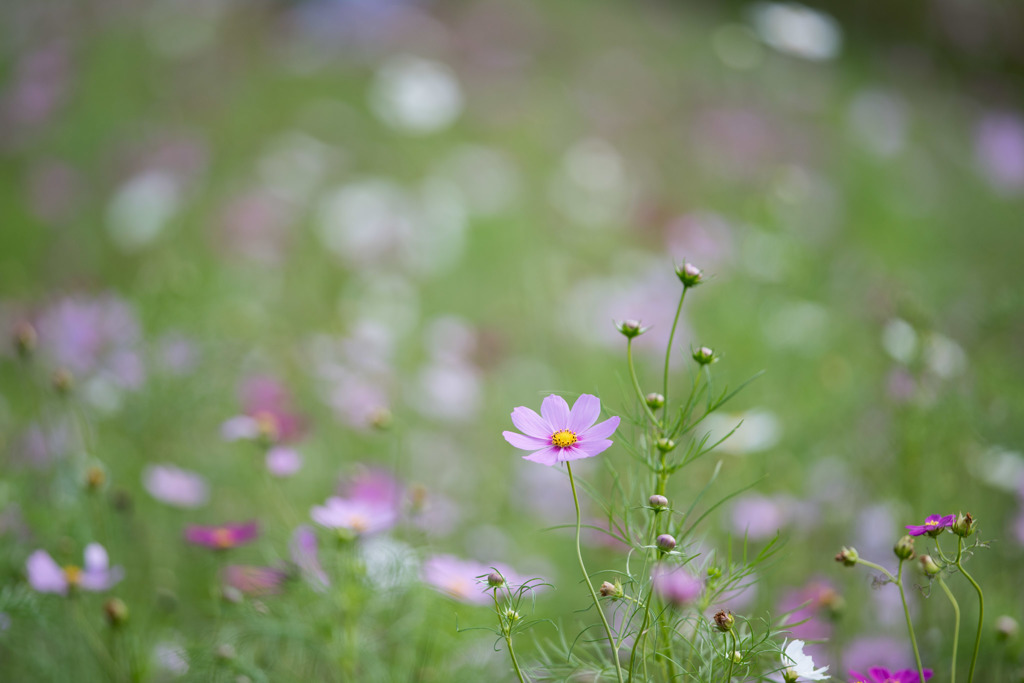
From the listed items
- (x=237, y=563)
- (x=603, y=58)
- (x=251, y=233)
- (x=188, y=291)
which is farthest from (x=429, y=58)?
(x=237, y=563)

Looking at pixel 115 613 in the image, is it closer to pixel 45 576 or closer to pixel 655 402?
pixel 45 576

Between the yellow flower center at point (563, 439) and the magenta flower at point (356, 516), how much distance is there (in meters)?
0.26

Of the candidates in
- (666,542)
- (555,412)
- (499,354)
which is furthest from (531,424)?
(499,354)

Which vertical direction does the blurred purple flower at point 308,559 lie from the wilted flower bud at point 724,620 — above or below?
below

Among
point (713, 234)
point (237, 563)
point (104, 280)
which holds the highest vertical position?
point (713, 234)

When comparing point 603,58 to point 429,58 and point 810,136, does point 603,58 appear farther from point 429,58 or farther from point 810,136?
point 810,136

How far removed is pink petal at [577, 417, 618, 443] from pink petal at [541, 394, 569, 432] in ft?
0.07

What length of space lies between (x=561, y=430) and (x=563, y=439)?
15 millimetres

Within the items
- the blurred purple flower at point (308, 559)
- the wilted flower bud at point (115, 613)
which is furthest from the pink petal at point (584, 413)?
the wilted flower bud at point (115, 613)

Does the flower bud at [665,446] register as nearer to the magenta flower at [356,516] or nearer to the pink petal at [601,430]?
the pink petal at [601,430]

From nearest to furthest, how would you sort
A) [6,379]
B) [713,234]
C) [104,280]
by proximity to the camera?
[6,379]
[713,234]
[104,280]

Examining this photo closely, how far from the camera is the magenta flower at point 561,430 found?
47cm

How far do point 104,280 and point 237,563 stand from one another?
129 cm

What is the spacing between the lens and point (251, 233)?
78.0 inches
